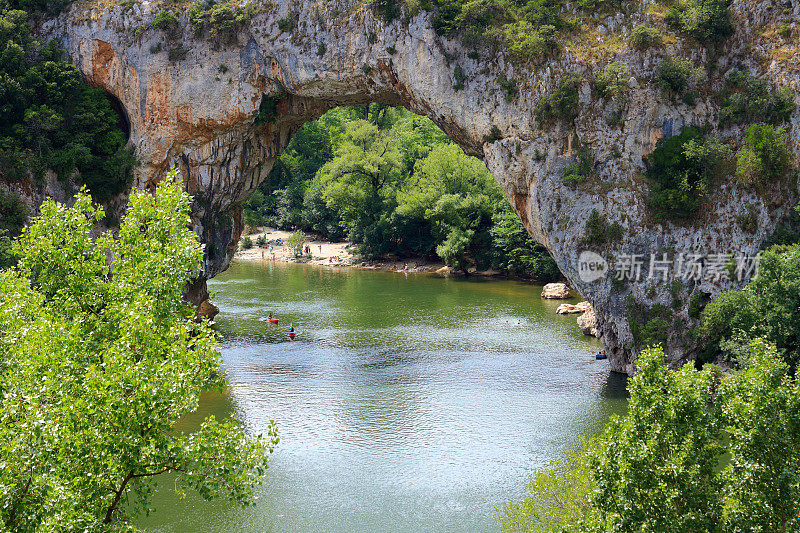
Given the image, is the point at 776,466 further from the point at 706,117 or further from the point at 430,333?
the point at 430,333

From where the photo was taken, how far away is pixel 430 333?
34.3 metres

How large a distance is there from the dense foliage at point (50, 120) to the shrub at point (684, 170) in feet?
70.0

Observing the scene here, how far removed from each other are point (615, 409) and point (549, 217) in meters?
7.42

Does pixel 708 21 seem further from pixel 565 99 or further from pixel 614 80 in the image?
pixel 565 99

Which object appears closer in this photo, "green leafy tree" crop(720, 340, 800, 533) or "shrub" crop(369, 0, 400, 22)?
"green leafy tree" crop(720, 340, 800, 533)

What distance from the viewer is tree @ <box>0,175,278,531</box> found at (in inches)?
358

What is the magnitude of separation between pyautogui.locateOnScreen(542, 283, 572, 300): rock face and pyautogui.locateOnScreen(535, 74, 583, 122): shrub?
59.6ft

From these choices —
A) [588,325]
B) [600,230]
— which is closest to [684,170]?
[600,230]

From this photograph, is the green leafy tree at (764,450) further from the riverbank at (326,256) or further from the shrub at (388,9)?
the riverbank at (326,256)

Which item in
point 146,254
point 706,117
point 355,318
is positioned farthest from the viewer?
point 355,318

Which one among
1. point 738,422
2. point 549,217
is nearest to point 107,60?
point 549,217

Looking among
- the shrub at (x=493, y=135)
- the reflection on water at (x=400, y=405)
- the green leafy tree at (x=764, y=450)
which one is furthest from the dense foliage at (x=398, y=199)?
the green leafy tree at (x=764, y=450)

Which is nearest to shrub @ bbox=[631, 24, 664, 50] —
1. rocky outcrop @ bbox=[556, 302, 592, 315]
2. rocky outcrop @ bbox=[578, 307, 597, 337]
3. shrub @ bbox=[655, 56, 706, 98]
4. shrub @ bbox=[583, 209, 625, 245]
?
shrub @ bbox=[655, 56, 706, 98]

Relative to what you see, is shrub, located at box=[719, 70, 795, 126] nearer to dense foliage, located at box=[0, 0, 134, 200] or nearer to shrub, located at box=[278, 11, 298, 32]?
shrub, located at box=[278, 11, 298, 32]
